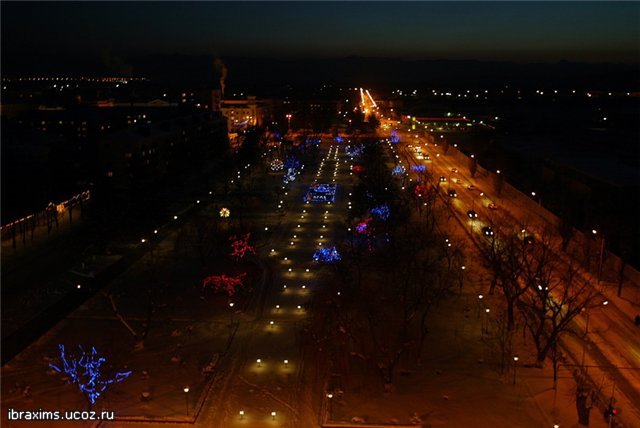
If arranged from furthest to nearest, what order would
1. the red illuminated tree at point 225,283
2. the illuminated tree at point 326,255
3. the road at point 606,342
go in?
the illuminated tree at point 326,255 < the red illuminated tree at point 225,283 < the road at point 606,342

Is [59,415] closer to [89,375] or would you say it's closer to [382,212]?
[89,375]

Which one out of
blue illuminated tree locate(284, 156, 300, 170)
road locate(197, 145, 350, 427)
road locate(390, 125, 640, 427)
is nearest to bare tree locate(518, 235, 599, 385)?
road locate(390, 125, 640, 427)

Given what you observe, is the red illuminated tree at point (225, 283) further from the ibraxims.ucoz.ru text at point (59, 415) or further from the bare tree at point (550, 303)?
the bare tree at point (550, 303)

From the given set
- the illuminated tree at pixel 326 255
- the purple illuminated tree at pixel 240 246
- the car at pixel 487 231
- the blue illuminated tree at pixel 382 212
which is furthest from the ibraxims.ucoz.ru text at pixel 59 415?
the car at pixel 487 231

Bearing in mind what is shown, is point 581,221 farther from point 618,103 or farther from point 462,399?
point 618,103

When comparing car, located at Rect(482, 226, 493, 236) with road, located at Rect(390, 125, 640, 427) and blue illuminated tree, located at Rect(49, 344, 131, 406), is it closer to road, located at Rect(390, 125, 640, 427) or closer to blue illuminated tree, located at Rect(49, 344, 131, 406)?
road, located at Rect(390, 125, 640, 427)

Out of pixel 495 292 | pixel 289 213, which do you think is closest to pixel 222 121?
pixel 289 213
